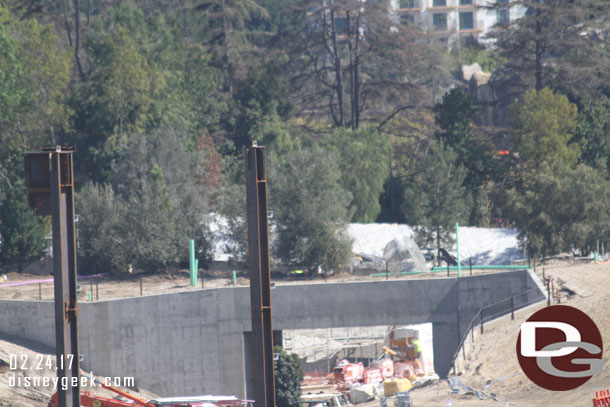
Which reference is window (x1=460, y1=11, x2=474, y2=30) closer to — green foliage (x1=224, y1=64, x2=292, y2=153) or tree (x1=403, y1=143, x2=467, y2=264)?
green foliage (x1=224, y1=64, x2=292, y2=153)

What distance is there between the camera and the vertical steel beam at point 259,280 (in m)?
16.0

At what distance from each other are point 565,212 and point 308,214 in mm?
12311

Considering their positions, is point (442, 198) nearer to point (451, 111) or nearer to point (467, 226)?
point (467, 226)

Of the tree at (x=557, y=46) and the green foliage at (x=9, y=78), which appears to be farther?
the tree at (x=557, y=46)

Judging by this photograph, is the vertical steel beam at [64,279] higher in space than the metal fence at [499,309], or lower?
higher

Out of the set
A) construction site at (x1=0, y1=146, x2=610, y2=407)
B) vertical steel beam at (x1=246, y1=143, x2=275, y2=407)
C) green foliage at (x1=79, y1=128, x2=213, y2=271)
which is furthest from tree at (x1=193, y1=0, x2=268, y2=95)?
vertical steel beam at (x1=246, y1=143, x2=275, y2=407)

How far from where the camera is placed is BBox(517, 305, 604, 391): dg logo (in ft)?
84.1

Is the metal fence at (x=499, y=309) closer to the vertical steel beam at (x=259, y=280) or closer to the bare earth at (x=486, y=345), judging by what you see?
the bare earth at (x=486, y=345)

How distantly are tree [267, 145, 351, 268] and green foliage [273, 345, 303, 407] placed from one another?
901 centimetres

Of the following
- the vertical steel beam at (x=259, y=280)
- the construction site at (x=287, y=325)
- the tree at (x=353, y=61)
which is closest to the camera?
the vertical steel beam at (x=259, y=280)

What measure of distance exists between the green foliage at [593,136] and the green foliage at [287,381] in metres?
25.2

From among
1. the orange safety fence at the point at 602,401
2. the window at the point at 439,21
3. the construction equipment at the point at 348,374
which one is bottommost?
the construction equipment at the point at 348,374

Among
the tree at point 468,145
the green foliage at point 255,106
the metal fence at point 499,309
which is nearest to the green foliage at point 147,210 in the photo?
the green foliage at point 255,106

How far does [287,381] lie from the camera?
3572 centimetres
